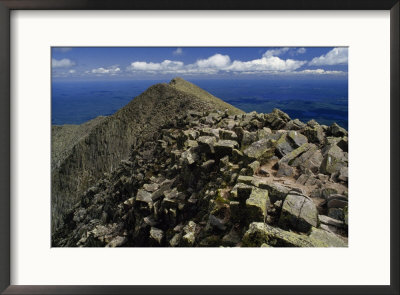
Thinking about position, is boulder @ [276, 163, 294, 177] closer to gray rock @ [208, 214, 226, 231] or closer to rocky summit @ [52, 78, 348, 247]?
rocky summit @ [52, 78, 348, 247]

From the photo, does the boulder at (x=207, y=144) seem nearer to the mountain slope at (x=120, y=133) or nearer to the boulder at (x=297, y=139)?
the boulder at (x=297, y=139)

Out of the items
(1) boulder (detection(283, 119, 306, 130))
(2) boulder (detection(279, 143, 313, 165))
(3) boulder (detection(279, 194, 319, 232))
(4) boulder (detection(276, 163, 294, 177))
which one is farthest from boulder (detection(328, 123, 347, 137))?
(3) boulder (detection(279, 194, 319, 232))

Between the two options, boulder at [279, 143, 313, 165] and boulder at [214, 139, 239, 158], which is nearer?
boulder at [279, 143, 313, 165]

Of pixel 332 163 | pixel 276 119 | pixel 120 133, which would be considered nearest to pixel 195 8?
pixel 332 163

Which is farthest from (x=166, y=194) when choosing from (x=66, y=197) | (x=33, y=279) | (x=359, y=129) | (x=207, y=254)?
(x=66, y=197)

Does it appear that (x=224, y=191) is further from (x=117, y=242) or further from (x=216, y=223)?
(x=117, y=242)
